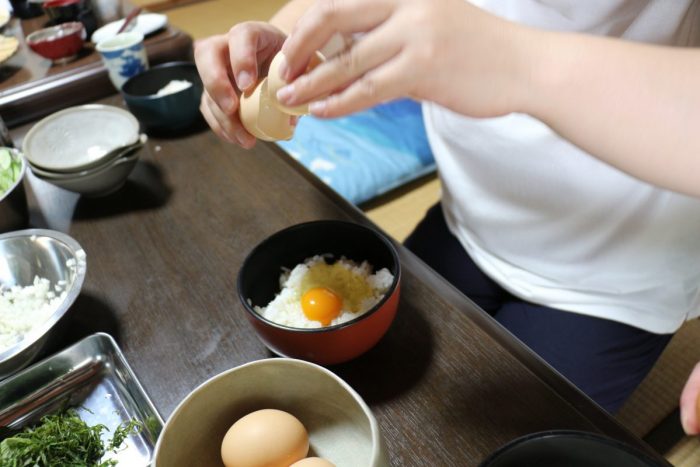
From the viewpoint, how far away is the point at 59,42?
4.96 ft

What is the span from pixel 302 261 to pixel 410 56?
0.38m

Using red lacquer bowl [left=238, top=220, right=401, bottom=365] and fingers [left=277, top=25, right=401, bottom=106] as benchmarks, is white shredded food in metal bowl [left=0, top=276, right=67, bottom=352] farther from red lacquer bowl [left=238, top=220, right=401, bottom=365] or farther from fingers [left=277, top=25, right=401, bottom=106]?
fingers [left=277, top=25, right=401, bottom=106]

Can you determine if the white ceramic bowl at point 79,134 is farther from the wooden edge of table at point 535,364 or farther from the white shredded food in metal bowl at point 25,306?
the wooden edge of table at point 535,364

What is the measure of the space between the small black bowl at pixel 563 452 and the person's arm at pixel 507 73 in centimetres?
29

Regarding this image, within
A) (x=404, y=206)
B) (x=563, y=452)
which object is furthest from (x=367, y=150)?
(x=563, y=452)

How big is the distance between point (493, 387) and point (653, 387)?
3.14ft

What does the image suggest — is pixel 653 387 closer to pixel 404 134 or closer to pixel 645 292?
pixel 645 292

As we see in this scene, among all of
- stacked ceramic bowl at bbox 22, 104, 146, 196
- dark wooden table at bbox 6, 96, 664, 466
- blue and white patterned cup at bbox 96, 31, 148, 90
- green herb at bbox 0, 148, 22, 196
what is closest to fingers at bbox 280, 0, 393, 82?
dark wooden table at bbox 6, 96, 664, 466

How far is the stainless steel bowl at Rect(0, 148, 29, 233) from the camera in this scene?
965 millimetres

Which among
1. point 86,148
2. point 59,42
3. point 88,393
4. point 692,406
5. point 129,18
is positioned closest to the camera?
point 692,406

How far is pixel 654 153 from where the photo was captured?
0.59 meters

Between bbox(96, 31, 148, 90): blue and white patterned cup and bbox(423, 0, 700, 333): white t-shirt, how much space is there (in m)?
0.77

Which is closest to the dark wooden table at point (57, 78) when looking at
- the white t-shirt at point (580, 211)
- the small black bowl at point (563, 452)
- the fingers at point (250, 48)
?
the fingers at point (250, 48)

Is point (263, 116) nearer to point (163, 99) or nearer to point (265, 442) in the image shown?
point (265, 442)
